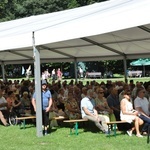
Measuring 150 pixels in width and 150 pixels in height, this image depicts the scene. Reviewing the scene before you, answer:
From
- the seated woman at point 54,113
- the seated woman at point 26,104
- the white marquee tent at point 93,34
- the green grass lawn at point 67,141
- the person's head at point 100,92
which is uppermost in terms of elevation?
the white marquee tent at point 93,34

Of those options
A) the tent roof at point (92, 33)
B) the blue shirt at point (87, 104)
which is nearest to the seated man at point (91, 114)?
the blue shirt at point (87, 104)

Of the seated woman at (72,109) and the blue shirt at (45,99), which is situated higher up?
the blue shirt at (45,99)

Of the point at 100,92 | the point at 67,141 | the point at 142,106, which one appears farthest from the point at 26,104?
the point at 142,106

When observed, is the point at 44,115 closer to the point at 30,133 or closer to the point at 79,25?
the point at 30,133

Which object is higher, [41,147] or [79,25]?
[79,25]

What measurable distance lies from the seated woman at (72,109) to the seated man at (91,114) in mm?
641

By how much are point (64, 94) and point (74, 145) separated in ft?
15.8

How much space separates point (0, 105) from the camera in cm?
1266

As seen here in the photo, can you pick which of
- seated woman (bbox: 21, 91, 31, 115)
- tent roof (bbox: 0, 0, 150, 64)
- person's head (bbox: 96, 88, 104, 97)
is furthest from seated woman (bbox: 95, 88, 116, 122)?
seated woman (bbox: 21, 91, 31, 115)

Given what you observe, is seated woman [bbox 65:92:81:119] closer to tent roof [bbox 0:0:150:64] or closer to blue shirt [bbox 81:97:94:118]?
blue shirt [bbox 81:97:94:118]

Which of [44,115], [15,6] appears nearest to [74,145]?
[44,115]

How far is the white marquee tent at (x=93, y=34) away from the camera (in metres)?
8.47

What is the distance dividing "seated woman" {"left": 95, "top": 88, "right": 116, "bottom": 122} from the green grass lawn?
595 mm

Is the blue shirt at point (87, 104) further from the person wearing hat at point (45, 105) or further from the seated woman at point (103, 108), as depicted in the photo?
the person wearing hat at point (45, 105)
